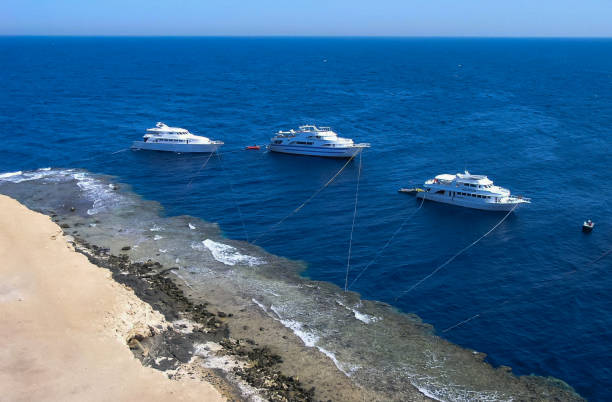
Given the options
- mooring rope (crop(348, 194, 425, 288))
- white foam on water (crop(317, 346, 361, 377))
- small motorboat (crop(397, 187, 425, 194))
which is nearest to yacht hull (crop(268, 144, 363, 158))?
small motorboat (crop(397, 187, 425, 194))

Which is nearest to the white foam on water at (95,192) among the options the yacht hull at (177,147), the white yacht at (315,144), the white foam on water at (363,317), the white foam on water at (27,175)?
the white foam on water at (27,175)

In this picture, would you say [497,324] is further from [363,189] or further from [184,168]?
[184,168]

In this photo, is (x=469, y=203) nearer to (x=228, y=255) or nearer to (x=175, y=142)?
(x=228, y=255)

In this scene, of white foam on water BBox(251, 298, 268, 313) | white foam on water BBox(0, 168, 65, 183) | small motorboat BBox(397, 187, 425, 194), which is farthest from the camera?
white foam on water BBox(0, 168, 65, 183)

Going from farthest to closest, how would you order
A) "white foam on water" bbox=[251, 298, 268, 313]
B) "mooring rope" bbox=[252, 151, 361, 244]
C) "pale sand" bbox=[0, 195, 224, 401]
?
"mooring rope" bbox=[252, 151, 361, 244] < "white foam on water" bbox=[251, 298, 268, 313] < "pale sand" bbox=[0, 195, 224, 401]

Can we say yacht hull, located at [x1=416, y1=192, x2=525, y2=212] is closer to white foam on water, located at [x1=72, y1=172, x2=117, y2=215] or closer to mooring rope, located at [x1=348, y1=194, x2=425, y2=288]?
mooring rope, located at [x1=348, y1=194, x2=425, y2=288]
